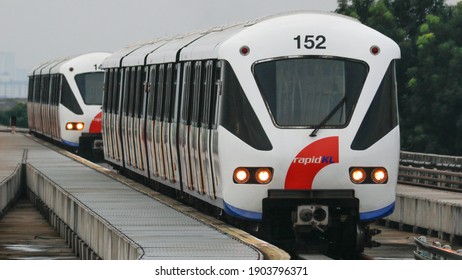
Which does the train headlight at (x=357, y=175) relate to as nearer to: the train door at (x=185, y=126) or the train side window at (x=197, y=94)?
the train side window at (x=197, y=94)

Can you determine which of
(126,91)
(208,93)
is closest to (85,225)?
(208,93)

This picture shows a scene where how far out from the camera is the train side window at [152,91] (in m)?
33.8

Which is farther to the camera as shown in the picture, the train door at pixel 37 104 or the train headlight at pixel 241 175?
the train door at pixel 37 104

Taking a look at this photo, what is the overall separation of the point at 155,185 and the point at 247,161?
1222 centimetres

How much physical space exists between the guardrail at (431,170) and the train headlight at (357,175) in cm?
1940

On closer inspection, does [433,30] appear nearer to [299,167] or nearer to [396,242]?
[396,242]

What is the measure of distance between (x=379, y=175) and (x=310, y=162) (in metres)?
0.97

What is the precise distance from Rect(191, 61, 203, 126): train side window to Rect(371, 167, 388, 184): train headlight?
4110mm

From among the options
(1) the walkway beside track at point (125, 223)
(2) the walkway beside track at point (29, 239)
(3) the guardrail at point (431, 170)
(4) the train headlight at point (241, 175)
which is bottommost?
(2) the walkway beside track at point (29, 239)

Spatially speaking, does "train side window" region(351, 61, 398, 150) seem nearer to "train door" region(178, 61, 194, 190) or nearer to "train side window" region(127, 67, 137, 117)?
"train door" region(178, 61, 194, 190)

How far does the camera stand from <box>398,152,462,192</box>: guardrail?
150 feet

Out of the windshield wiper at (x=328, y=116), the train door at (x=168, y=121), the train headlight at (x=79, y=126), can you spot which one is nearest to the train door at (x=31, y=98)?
the train headlight at (x=79, y=126)
